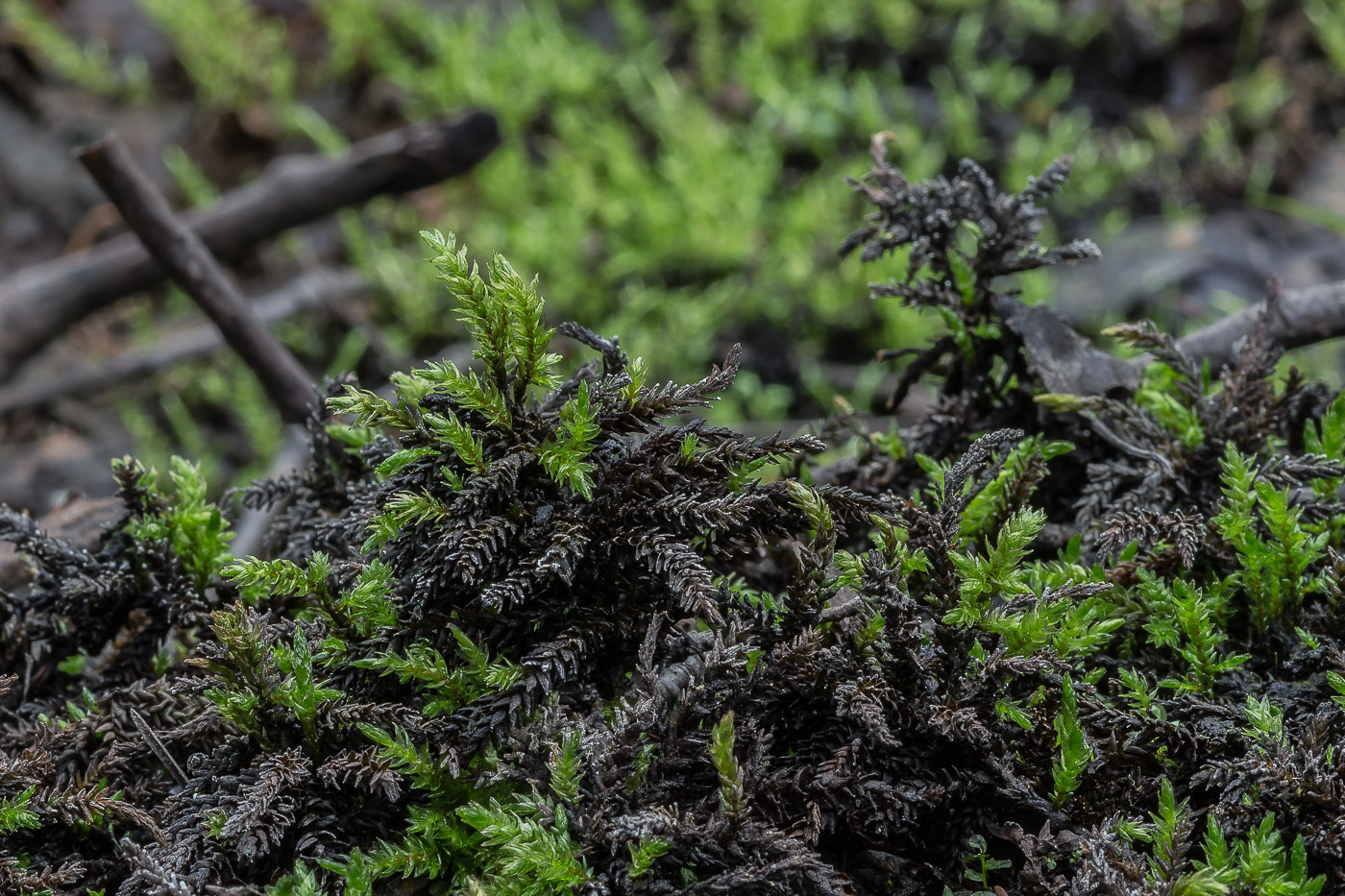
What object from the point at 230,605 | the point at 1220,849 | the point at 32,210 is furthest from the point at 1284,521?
the point at 32,210

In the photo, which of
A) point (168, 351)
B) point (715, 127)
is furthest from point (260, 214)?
point (715, 127)

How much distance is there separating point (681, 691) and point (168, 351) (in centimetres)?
379

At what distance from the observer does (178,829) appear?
1.35 m

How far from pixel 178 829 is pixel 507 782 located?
0.46 metres

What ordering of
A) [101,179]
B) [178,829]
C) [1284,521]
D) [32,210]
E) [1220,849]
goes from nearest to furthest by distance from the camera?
1. [1220,849]
2. [178,829]
3. [1284,521]
4. [101,179]
5. [32,210]

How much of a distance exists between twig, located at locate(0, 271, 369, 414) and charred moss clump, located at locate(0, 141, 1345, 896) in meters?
2.93

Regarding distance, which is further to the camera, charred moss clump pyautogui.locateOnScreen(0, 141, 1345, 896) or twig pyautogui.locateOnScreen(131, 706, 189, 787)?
twig pyautogui.locateOnScreen(131, 706, 189, 787)

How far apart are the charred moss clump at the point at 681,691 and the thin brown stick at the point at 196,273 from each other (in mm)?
834

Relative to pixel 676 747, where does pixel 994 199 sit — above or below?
above

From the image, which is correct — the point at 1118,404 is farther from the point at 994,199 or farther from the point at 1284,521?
the point at 994,199

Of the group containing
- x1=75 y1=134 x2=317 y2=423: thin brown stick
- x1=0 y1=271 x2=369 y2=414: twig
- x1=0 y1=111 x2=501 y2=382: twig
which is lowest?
x1=75 y1=134 x2=317 y2=423: thin brown stick

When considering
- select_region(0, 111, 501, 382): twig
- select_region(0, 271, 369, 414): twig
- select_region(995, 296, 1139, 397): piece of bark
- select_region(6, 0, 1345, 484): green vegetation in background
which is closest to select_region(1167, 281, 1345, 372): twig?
select_region(995, 296, 1139, 397): piece of bark

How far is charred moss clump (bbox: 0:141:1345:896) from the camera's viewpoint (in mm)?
1295

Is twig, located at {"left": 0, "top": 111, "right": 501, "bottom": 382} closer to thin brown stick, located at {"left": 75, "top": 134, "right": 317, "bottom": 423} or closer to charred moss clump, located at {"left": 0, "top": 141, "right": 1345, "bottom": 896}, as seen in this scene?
thin brown stick, located at {"left": 75, "top": 134, "right": 317, "bottom": 423}
